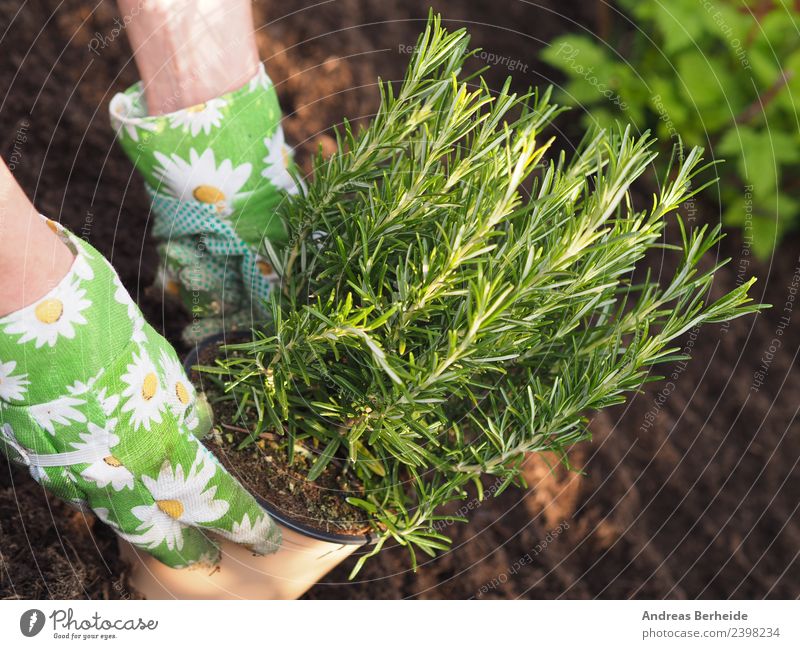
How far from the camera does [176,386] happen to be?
31.1 inches

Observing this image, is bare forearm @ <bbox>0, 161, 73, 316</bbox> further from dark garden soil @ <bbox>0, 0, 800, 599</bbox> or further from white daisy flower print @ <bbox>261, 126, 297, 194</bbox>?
dark garden soil @ <bbox>0, 0, 800, 599</bbox>

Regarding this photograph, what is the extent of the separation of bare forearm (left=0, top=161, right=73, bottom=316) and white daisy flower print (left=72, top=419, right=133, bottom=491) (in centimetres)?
14

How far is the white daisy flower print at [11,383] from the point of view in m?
0.65

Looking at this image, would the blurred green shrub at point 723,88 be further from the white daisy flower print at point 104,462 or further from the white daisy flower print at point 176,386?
the white daisy flower print at point 104,462

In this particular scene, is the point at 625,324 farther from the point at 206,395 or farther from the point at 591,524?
the point at 591,524

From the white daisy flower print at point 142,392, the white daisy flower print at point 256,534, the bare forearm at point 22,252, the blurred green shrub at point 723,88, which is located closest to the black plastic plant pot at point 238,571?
the white daisy flower print at point 256,534

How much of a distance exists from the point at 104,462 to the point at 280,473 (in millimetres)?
220

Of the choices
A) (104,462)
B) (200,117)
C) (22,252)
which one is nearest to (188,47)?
(200,117)

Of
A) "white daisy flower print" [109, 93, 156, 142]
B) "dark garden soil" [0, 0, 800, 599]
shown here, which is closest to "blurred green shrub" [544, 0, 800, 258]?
"dark garden soil" [0, 0, 800, 599]

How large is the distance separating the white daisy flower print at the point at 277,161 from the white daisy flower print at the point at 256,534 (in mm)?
422

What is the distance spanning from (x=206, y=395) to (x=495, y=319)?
0.40 metres

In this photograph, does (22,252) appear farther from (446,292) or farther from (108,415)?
(446,292)

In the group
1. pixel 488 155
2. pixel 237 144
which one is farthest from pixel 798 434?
pixel 237 144

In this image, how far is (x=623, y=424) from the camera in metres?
1.51
